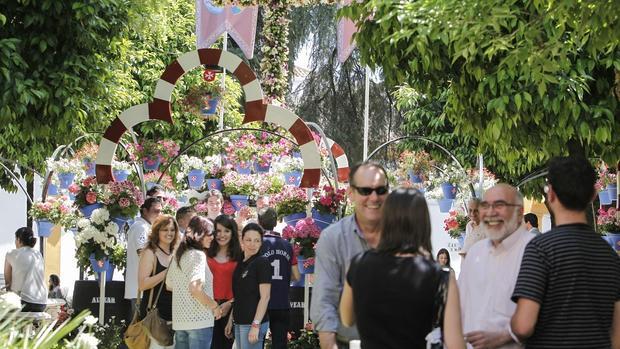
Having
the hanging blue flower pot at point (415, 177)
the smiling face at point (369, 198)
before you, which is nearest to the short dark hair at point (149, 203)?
the smiling face at point (369, 198)

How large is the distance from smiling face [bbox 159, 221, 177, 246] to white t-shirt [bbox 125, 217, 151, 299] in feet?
4.92

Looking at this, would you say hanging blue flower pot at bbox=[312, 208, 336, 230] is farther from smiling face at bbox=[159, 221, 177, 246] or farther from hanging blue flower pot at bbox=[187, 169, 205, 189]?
hanging blue flower pot at bbox=[187, 169, 205, 189]

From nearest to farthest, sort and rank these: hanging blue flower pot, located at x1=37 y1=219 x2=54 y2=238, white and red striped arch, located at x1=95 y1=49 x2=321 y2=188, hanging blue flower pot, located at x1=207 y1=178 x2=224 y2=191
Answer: white and red striped arch, located at x1=95 y1=49 x2=321 y2=188, hanging blue flower pot, located at x1=37 y1=219 x2=54 y2=238, hanging blue flower pot, located at x1=207 y1=178 x2=224 y2=191

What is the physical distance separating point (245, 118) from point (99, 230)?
2238 mm

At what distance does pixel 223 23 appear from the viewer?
21766 millimetres

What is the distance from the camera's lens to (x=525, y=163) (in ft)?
67.1

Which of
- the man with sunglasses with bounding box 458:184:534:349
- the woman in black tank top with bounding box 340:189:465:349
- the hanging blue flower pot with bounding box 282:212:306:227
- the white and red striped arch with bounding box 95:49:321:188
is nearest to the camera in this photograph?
the woman in black tank top with bounding box 340:189:465:349

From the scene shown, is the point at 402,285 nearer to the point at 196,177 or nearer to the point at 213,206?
the point at 213,206

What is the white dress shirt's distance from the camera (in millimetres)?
6160

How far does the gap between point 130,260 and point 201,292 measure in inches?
111

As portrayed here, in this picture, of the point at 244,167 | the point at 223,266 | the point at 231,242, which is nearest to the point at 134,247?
the point at 223,266

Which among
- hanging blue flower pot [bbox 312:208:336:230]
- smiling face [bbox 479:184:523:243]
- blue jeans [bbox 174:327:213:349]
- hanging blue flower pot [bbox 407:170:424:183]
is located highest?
hanging blue flower pot [bbox 407:170:424:183]

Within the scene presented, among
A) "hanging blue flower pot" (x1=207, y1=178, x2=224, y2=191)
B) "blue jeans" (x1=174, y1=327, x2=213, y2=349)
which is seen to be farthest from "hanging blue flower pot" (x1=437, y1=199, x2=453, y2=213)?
"blue jeans" (x1=174, y1=327, x2=213, y2=349)

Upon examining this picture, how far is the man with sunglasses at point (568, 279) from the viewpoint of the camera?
557cm
